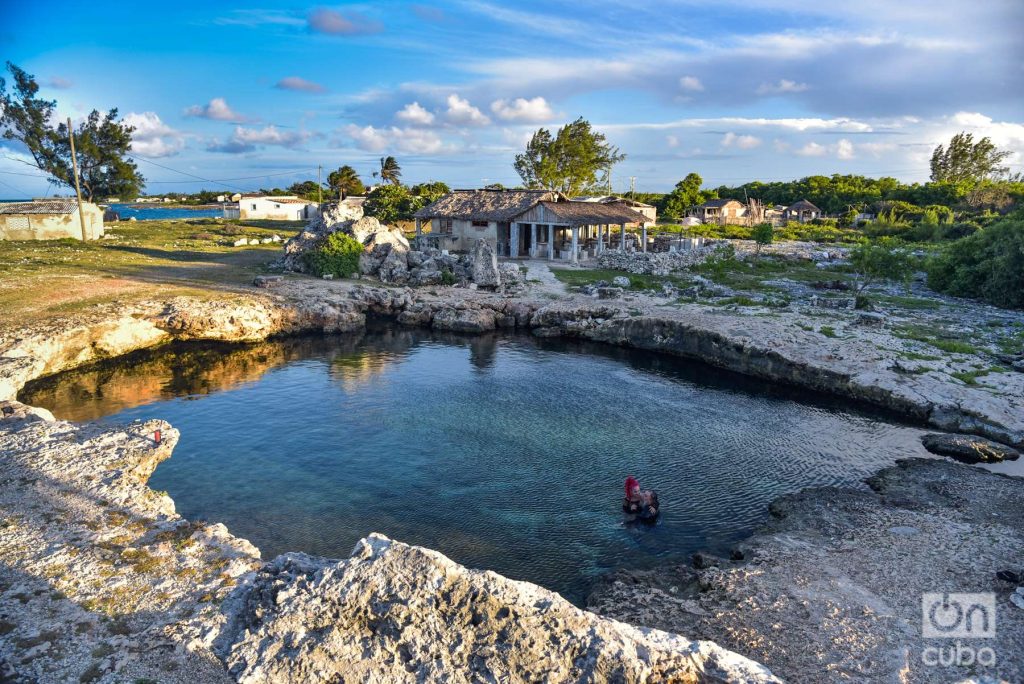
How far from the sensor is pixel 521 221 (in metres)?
56.7

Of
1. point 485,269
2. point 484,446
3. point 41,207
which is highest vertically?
point 41,207

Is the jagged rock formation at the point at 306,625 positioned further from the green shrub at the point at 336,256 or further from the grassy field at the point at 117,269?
the green shrub at the point at 336,256

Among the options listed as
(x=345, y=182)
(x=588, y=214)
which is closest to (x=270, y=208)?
(x=345, y=182)

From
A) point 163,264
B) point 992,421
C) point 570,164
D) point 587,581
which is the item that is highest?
point 570,164

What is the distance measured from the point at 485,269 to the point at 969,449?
31515 millimetres

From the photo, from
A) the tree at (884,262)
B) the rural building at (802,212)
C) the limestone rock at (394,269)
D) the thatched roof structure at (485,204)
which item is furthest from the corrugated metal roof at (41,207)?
the rural building at (802,212)

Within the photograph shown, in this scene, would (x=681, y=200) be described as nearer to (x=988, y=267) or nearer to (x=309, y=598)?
(x=988, y=267)

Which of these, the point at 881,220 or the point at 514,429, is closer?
the point at 514,429

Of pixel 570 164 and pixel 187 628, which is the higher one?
pixel 570 164

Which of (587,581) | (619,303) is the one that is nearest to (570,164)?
(619,303)

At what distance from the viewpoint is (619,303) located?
38.7 m

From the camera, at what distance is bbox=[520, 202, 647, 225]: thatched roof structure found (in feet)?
179

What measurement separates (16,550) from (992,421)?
27649 mm

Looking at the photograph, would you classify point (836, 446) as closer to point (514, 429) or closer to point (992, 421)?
point (992, 421)
